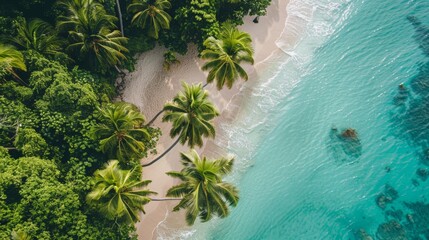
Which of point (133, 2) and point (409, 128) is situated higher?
point (133, 2)

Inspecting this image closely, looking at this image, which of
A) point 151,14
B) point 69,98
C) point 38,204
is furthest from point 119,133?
point 151,14

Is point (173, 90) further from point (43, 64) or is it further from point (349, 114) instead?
point (349, 114)

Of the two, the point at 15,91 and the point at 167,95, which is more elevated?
the point at 167,95

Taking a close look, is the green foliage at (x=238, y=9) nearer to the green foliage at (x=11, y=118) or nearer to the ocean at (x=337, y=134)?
the ocean at (x=337, y=134)

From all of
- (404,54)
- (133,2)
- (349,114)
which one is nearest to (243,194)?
(349,114)

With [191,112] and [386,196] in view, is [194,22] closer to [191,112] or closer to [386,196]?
[191,112]

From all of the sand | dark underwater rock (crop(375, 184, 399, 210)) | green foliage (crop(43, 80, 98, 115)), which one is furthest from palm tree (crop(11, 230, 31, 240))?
dark underwater rock (crop(375, 184, 399, 210))
